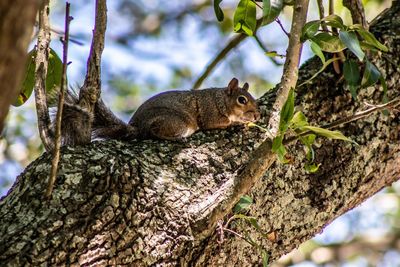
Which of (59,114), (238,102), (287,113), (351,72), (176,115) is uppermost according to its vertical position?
(238,102)

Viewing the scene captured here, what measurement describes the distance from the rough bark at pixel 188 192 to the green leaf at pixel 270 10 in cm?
44

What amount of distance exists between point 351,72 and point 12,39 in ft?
5.92

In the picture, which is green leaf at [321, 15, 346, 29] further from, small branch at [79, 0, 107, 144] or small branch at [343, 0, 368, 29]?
small branch at [79, 0, 107, 144]

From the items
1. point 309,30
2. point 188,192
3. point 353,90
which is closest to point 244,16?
point 309,30

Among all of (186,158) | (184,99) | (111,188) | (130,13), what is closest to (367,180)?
(186,158)

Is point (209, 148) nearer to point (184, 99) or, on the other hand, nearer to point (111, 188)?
point (111, 188)

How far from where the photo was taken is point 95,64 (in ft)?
7.27

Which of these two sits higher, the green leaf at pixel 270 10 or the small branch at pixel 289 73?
the green leaf at pixel 270 10

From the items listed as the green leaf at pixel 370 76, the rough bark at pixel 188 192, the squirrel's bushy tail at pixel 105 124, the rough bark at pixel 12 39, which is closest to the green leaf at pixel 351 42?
the green leaf at pixel 370 76

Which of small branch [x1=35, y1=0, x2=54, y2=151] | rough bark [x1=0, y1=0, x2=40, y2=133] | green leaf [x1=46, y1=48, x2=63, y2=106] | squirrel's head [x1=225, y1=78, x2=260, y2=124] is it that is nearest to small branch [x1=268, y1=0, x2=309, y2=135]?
small branch [x1=35, y1=0, x2=54, y2=151]

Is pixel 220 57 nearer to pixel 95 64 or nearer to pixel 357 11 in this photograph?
pixel 357 11

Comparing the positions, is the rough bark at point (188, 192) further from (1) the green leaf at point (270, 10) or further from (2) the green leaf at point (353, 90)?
(1) the green leaf at point (270, 10)

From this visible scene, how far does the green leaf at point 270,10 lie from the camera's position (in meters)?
2.27

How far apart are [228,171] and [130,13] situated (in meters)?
5.09
